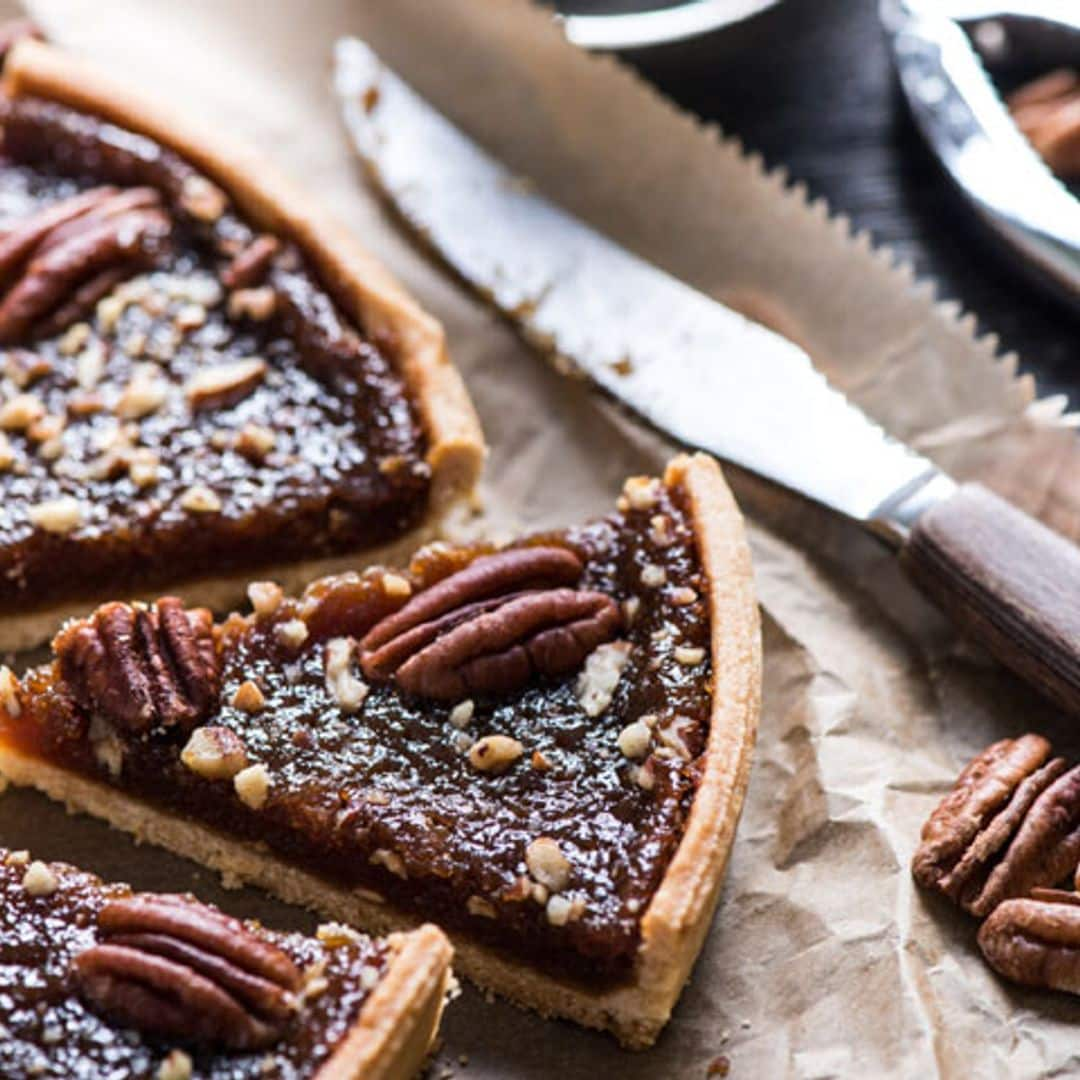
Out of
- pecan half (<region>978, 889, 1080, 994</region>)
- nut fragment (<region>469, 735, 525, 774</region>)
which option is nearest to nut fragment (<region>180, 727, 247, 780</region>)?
nut fragment (<region>469, 735, 525, 774</region>)

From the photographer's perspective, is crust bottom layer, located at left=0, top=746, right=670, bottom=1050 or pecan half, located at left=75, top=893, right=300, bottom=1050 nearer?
pecan half, located at left=75, top=893, right=300, bottom=1050

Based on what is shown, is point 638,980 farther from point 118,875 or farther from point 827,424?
point 827,424

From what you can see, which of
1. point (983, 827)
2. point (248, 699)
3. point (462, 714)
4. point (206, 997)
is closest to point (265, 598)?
point (248, 699)

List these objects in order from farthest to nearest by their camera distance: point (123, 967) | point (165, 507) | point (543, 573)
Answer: point (165, 507) → point (543, 573) → point (123, 967)

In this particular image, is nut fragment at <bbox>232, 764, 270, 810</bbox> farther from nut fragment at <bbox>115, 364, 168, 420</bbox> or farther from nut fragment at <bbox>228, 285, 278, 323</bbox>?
nut fragment at <bbox>228, 285, 278, 323</bbox>

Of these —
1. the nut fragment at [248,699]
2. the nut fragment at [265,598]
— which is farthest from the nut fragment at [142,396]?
the nut fragment at [248,699]

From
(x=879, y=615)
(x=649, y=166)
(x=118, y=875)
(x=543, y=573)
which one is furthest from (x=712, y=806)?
(x=649, y=166)

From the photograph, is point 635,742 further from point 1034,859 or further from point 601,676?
point 1034,859
